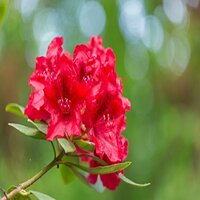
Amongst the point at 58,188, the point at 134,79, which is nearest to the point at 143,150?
the point at 134,79

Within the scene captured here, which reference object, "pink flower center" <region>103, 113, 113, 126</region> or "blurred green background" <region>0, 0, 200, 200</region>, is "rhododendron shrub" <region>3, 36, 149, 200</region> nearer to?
"pink flower center" <region>103, 113, 113, 126</region>

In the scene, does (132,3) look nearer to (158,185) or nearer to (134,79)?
(134,79)

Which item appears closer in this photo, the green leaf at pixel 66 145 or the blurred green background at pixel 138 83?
the green leaf at pixel 66 145

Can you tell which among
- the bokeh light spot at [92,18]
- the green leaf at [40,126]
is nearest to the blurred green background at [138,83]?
the bokeh light spot at [92,18]

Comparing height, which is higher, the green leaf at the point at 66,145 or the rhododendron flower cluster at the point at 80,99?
the rhododendron flower cluster at the point at 80,99

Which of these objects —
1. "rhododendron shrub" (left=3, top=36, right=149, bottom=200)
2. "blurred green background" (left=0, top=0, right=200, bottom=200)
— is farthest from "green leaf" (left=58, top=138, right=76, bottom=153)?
"blurred green background" (left=0, top=0, right=200, bottom=200)

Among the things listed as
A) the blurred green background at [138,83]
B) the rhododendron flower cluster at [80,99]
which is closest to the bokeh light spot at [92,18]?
the blurred green background at [138,83]

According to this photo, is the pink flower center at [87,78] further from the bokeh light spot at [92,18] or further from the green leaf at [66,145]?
the bokeh light spot at [92,18]

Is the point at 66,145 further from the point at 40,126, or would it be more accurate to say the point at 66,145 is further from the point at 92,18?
the point at 92,18
